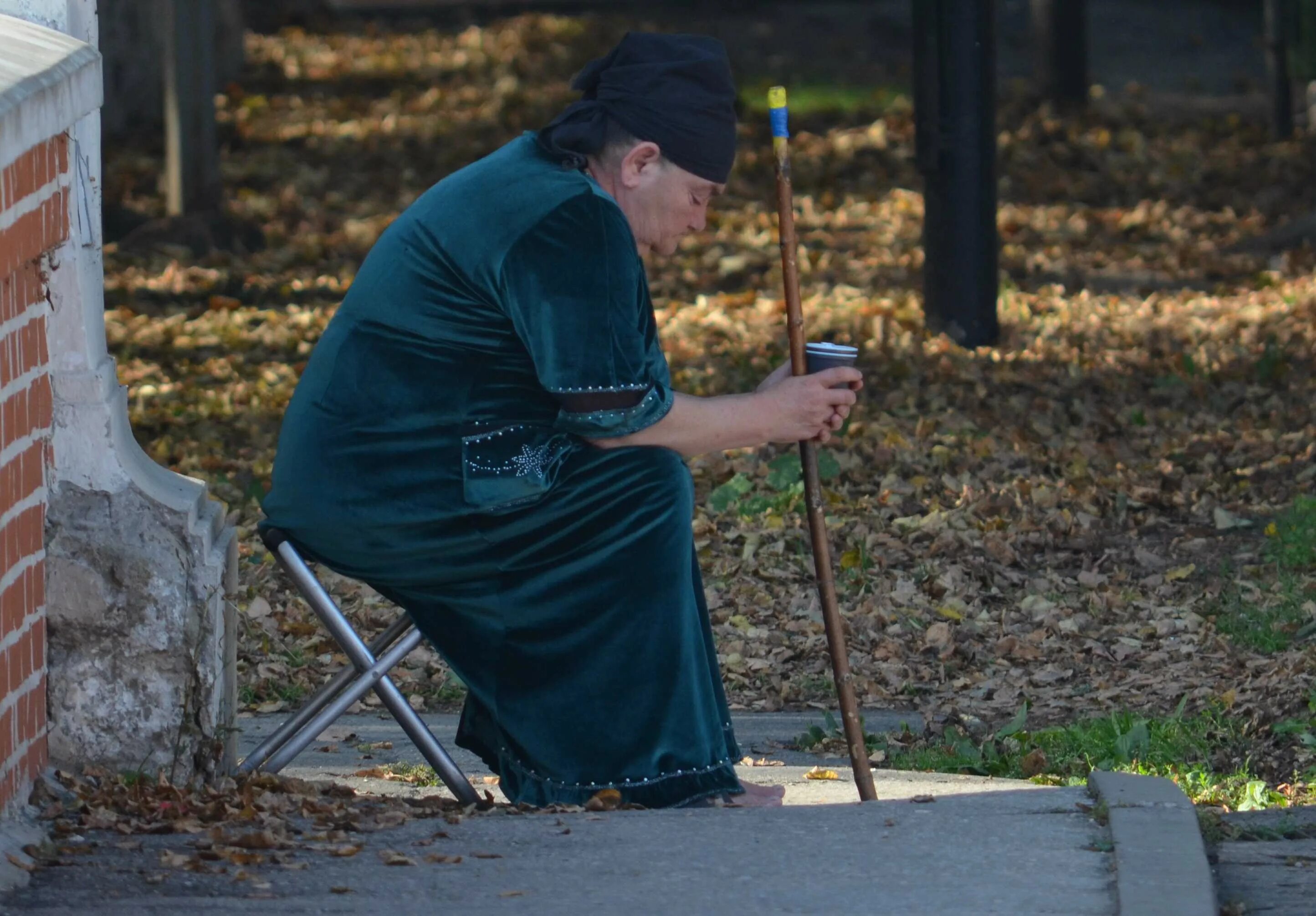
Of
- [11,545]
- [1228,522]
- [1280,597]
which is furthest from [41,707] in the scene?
[1228,522]

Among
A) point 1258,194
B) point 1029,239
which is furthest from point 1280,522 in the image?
point 1258,194

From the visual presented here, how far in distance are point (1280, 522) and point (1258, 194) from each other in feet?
21.0

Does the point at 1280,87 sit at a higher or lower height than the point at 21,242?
lower

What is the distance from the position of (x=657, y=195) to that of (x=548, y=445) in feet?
1.75

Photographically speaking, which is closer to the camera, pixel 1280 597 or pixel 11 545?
pixel 11 545

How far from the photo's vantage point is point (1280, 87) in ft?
43.5

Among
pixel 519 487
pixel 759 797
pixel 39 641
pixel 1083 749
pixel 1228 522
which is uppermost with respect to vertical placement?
pixel 519 487

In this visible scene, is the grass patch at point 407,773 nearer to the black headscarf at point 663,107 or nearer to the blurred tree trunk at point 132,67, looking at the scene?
the black headscarf at point 663,107

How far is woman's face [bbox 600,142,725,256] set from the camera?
3.67 metres

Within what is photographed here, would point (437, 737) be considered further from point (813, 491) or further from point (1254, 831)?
point (1254, 831)

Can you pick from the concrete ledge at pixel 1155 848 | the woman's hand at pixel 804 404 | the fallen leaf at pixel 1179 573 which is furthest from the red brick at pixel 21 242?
the fallen leaf at pixel 1179 573

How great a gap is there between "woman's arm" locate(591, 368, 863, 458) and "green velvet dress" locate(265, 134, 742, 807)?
0.04 metres

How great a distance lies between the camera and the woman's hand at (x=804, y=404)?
368cm

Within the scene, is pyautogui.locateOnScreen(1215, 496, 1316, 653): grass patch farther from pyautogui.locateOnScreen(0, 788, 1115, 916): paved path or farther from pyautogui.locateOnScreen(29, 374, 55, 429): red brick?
pyautogui.locateOnScreen(29, 374, 55, 429): red brick
